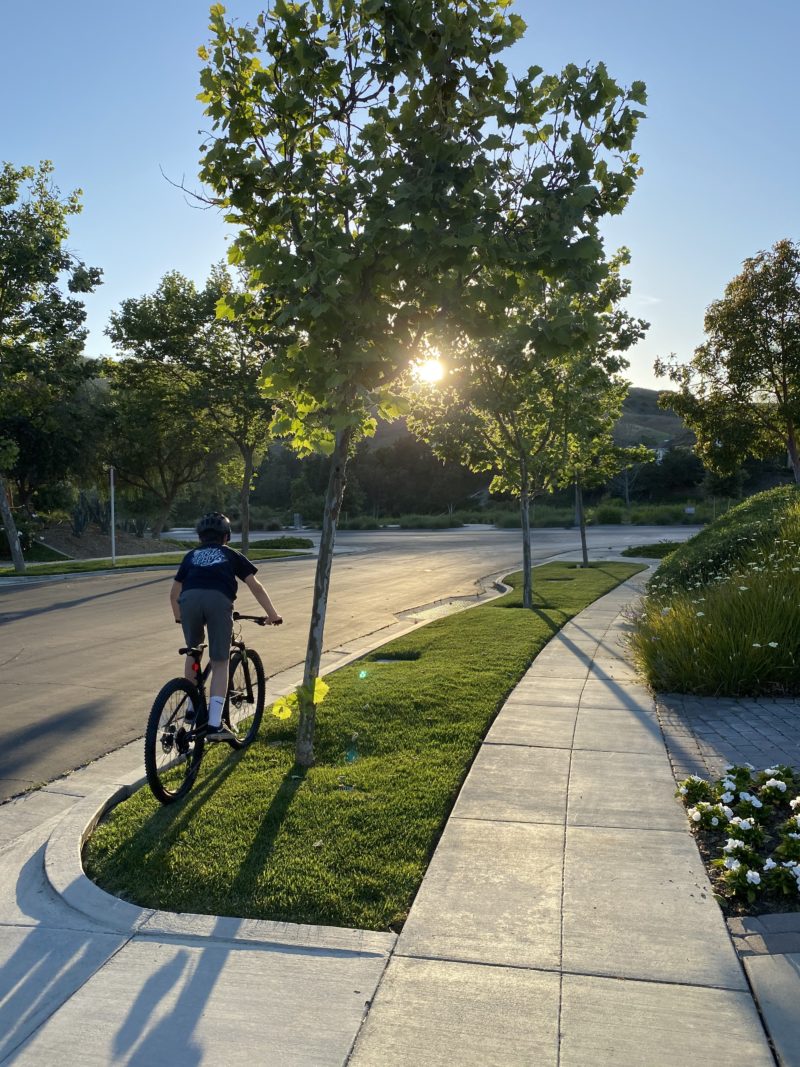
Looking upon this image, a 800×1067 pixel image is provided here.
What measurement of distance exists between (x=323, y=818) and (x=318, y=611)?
1.56 m

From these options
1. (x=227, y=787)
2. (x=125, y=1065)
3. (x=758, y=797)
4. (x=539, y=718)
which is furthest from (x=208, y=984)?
(x=539, y=718)

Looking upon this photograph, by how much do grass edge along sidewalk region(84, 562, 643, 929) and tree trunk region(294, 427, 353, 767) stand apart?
0.58ft

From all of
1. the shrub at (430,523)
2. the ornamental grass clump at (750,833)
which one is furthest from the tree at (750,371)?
the shrub at (430,523)

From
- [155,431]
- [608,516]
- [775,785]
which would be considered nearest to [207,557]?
[775,785]

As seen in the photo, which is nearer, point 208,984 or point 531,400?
point 208,984

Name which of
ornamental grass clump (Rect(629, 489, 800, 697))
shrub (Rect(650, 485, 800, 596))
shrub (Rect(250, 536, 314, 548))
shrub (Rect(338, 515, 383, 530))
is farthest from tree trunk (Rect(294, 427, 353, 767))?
shrub (Rect(338, 515, 383, 530))

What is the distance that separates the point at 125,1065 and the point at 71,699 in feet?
19.6

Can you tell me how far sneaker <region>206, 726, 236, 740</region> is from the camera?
5473 millimetres

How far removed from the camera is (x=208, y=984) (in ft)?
10.3

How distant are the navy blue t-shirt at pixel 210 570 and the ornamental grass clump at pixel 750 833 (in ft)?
10.4

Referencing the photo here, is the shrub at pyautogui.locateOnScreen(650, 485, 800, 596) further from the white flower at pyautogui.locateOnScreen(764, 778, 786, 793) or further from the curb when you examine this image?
the curb

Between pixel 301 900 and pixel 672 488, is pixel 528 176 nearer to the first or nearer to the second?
pixel 301 900

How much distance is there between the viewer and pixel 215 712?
17.9ft

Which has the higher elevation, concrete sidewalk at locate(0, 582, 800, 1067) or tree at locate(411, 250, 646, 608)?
tree at locate(411, 250, 646, 608)
